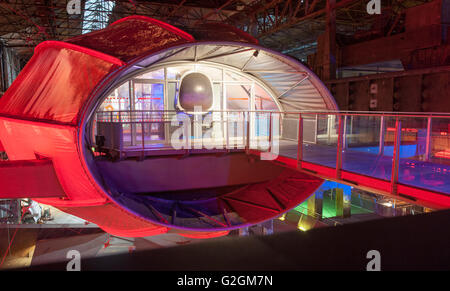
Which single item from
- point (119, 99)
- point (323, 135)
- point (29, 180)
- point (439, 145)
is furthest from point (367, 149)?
point (119, 99)

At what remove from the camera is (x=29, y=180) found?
6.52 metres

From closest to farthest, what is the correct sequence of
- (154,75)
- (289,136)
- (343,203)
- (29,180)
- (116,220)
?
1. (29,180)
2. (116,220)
3. (289,136)
4. (154,75)
5. (343,203)

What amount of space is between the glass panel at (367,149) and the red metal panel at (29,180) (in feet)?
20.5

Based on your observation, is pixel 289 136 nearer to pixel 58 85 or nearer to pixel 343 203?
pixel 58 85

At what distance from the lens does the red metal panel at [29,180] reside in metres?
6.09

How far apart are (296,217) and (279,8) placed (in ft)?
45.9

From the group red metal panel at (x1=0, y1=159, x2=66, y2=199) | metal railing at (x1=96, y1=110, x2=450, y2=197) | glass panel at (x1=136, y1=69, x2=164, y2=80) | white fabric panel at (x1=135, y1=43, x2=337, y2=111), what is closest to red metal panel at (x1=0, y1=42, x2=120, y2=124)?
red metal panel at (x1=0, y1=159, x2=66, y2=199)

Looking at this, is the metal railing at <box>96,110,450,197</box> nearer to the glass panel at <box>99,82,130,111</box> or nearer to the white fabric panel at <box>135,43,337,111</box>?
the glass panel at <box>99,82,130,111</box>

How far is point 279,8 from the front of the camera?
854 inches

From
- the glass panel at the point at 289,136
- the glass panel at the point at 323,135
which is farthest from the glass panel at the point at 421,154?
the glass panel at the point at 289,136

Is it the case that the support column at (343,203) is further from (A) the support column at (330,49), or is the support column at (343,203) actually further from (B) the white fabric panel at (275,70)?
(B) the white fabric panel at (275,70)

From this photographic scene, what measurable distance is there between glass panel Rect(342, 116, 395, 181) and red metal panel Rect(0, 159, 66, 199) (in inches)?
246

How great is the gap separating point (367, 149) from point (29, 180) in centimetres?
792

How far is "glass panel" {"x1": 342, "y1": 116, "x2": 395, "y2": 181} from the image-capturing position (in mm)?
5977
